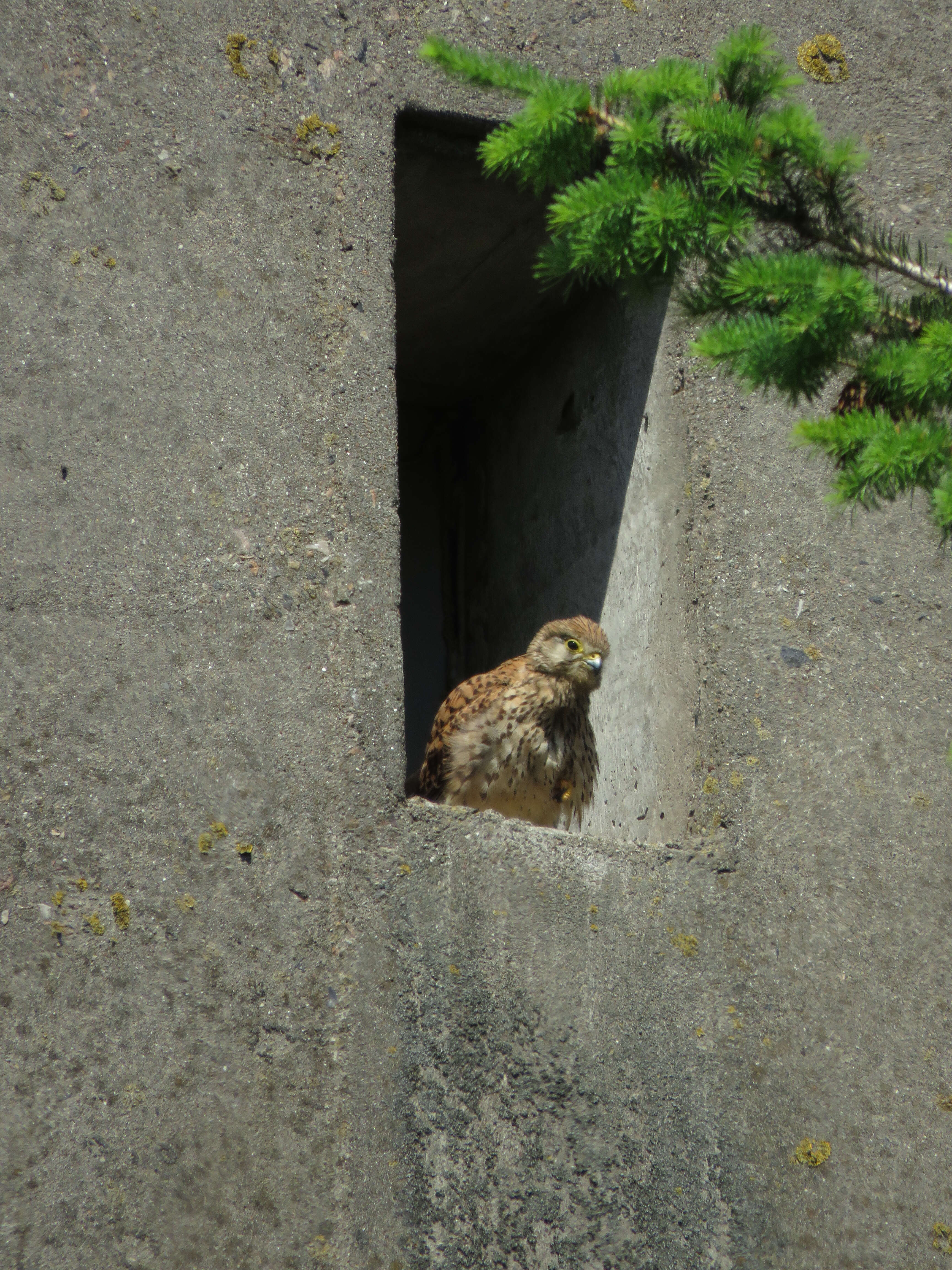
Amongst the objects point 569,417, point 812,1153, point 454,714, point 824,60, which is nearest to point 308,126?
point 569,417

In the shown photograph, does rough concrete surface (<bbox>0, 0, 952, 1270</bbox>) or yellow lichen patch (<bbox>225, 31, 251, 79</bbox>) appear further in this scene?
yellow lichen patch (<bbox>225, 31, 251, 79</bbox>)

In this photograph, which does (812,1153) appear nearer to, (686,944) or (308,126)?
(686,944)

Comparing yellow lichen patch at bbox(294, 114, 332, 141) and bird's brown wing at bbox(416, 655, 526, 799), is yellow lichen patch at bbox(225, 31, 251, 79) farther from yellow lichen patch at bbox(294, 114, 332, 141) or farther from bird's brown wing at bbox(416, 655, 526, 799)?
bird's brown wing at bbox(416, 655, 526, 799)

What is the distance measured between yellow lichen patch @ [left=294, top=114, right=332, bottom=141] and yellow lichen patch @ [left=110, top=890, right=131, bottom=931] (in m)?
1.89

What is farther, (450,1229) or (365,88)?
(365,88)

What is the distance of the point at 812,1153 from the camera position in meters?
2.87

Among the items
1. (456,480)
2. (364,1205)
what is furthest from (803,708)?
(456,480)

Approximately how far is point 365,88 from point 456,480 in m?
2.14

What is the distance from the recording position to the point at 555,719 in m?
4.07

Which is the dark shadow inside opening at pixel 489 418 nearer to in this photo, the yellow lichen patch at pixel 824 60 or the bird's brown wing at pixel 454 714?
the bird's brown wing at pixel 454 714

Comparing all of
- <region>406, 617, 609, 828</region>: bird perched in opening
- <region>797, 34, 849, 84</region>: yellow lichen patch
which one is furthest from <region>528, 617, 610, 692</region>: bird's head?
<region>797, 34, 849, 84</region>: yellow lichen patch

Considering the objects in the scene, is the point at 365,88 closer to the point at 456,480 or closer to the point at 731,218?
the point at 731,218

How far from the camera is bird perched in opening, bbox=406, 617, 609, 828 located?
3.95m

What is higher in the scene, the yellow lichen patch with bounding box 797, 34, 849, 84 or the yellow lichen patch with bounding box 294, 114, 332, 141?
the yellow lichen patch with bounding box 797, 34, 849, 84
